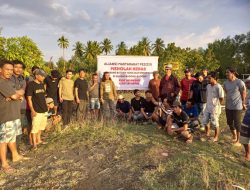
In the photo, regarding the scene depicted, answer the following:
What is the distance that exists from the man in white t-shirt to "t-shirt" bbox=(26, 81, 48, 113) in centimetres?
411

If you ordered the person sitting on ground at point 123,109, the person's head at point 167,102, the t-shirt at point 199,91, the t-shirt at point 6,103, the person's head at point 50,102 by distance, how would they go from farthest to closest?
the person sitting on ground at point 123,109, the person's head at point 167,102, the t-shirt at point 199,91, the person's head at point 50,102, the t-shirt at point 6,103

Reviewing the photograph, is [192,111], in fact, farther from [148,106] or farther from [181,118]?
[148,106]

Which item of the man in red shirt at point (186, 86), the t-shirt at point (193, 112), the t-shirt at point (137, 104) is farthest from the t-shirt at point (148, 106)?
the t-shirt at point (193, 112)

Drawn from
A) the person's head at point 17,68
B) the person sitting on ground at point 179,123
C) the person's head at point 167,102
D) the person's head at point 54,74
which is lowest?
the person sitting on ground at point 179,123

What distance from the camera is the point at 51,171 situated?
5324 millimetres

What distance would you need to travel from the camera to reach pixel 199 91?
841 cm

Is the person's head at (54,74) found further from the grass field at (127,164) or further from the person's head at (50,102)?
the grass field at (127,164)

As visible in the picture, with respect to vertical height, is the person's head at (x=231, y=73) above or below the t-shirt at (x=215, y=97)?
above

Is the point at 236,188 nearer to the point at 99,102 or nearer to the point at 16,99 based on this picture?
the point at 16,99

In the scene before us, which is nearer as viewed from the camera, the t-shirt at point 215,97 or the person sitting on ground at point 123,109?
the t-shirt at point 215,97

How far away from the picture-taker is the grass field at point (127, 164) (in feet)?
15.6

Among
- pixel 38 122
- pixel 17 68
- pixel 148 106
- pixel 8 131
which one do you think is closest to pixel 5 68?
pixel 8 131

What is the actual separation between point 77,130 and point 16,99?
260 centimetres

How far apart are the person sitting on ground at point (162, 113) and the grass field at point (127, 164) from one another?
83 cm
